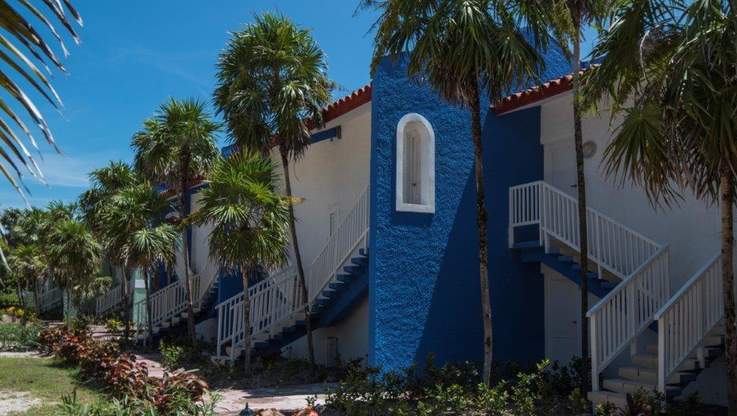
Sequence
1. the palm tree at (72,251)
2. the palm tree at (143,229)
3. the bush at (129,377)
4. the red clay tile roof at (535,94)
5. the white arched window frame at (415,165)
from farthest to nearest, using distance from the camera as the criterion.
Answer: the palm tree at (72,251) < the palm tree at (143,229) < the white arched window frame at (415,165) < the red clay tile roof at (535,94) < the bush at (129,377)

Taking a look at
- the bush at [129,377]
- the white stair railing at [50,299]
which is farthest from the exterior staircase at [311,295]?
the white stair railing at [50,299]

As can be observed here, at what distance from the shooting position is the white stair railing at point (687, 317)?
344 inches

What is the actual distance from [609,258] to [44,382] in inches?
395

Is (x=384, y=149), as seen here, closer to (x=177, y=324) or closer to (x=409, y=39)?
(x=409, y=39)

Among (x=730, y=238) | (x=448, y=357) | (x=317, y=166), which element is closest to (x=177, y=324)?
(x=317, y=166)

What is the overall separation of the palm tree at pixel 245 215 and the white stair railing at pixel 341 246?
1045 mm

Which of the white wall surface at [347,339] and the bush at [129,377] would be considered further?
the white wall surface at [347,339]

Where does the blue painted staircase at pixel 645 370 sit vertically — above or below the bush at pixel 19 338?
above

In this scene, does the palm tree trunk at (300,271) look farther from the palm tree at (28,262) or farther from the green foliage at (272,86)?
the palm tree at (28,262)

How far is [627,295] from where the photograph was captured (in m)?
9.88

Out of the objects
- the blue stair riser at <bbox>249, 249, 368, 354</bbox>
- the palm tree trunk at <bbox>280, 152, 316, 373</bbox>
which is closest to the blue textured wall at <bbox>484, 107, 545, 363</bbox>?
the blue stair riser at <bbox>249, 249, 368, 354</bbox>

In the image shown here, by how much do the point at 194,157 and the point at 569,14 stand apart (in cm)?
1009

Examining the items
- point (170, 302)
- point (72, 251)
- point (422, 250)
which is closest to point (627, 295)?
point (422, 250)

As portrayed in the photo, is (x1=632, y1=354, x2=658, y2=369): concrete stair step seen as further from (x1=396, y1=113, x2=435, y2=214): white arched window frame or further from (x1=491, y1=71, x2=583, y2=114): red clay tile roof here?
(x1=491, y1=71, x2=583, y2=114): red clay tile roof
